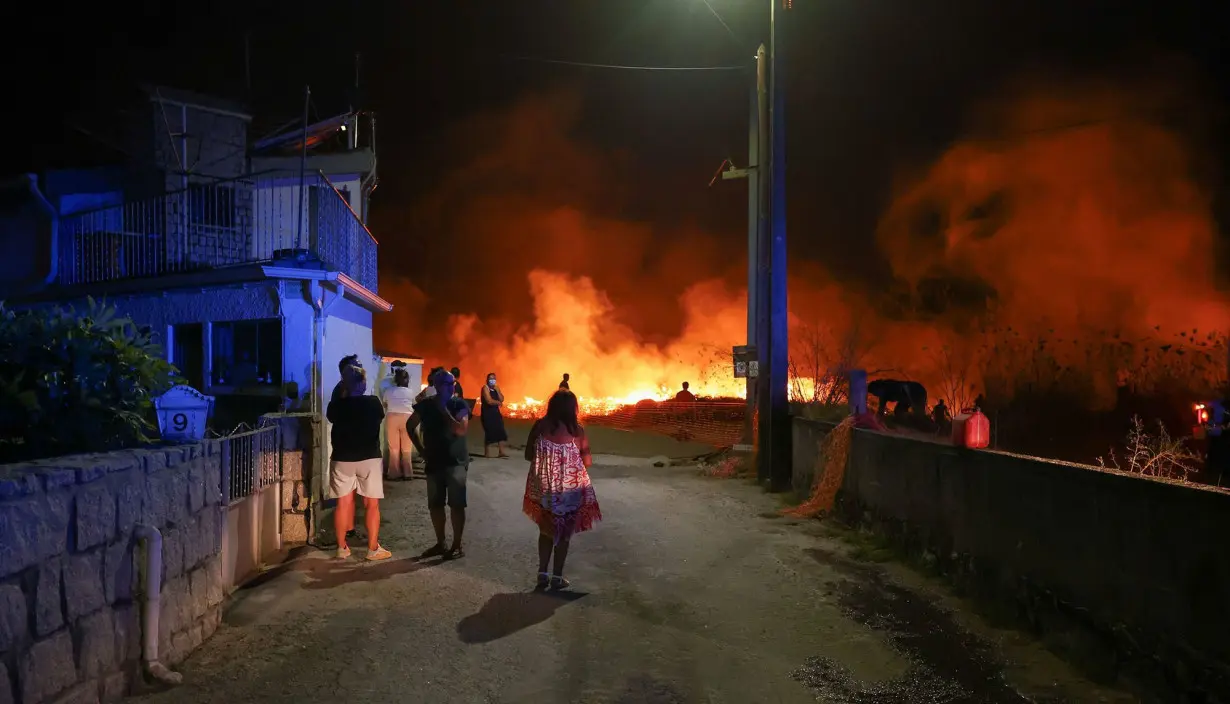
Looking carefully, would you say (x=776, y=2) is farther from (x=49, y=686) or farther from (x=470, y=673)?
(x=49, y=686)

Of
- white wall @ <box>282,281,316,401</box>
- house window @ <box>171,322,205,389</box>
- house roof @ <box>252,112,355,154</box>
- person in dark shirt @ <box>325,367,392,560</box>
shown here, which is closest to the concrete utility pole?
white wall @ <box>282,281,316,401</box>

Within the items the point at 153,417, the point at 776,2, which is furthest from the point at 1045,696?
the point at 776,2

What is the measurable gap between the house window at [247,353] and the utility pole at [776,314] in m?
7.23

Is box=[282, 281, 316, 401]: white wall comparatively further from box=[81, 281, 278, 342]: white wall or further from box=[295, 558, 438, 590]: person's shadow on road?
box=[295, 558, 438, 590]: person's shadow on road

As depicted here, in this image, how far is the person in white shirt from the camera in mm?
12633

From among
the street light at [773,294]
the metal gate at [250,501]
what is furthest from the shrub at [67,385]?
the street light at [773,294]

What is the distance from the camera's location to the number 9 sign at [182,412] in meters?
8.66

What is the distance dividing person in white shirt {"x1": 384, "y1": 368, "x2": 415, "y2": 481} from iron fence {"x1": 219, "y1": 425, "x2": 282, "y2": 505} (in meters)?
4.45

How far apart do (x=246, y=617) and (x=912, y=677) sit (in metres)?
4.41

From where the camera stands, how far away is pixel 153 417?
627 centimetres

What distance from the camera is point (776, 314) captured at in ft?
44.1

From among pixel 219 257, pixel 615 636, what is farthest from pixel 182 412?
pixel 615 636

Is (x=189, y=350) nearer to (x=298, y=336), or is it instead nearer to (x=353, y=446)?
(x=298, y=336)

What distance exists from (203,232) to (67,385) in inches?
347
